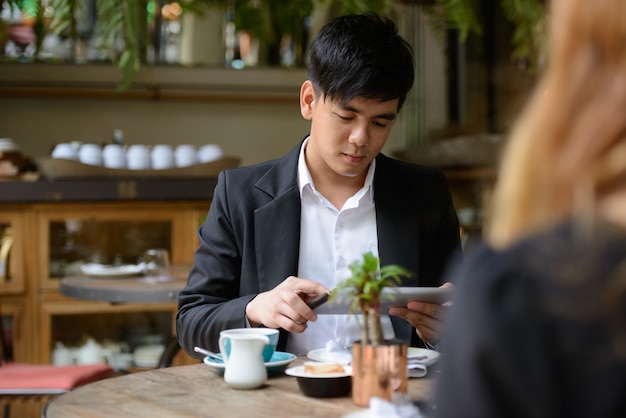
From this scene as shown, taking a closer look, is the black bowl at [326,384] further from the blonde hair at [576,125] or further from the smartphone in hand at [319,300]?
the blonde hair at [576,125]

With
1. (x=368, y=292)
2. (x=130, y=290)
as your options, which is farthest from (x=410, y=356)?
(x=130, y=290)

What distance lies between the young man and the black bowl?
0.32m

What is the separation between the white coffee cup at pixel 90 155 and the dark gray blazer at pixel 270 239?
2.29m

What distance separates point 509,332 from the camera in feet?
1.96

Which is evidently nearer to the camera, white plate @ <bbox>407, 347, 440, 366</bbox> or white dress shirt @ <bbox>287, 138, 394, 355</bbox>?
white plate @ <bbox>407, 347, 440, 366</bbox>

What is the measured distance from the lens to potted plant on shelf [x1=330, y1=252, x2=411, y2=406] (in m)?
1.33

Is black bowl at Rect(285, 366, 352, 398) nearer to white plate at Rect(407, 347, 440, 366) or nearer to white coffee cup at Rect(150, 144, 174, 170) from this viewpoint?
white plate at Rect(407, 347, 440, 366)

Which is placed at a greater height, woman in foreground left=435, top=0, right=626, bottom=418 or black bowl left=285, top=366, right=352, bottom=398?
woman in foreground left=435, top=0, right=626, bottom=418

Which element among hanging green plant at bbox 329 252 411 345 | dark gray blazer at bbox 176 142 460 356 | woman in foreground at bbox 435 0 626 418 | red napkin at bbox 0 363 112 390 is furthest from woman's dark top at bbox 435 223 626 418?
red napkin at bbox 0 363 112 390

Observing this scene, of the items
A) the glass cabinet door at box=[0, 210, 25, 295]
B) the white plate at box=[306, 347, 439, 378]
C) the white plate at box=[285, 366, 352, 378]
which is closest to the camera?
the white plate at box=[285, 366, 352, 378]

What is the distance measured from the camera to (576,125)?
0.63 m

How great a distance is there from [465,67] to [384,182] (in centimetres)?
450

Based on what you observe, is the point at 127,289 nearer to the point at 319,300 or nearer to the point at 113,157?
the point at 113,157

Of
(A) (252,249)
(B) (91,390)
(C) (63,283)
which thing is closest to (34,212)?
(C) (63,283)
